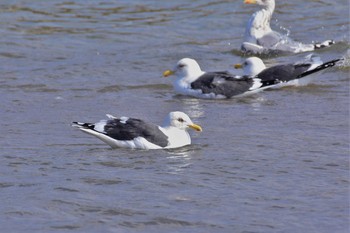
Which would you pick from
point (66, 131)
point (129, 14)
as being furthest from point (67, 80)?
point (129, 14)

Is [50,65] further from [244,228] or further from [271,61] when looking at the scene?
[244,228]

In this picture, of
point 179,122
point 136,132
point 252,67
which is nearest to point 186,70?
point 252,67

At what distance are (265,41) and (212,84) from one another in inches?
140

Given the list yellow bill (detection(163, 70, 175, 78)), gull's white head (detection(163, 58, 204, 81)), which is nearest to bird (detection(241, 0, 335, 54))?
gull's white head (detection(163, 58, 204, 81))

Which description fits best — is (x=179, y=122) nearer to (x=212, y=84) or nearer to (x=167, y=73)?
(x=212, y=84)

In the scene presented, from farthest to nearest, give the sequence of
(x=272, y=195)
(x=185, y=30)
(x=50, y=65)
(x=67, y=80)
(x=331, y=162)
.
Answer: (x=185, y=30), (x=50, y=65), (x=67, y=80), (x=331, y=162), (x=272, y=195)

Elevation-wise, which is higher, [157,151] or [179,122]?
[179,122]

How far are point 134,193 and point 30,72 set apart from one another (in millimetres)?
6538

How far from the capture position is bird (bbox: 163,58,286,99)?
12.3 m

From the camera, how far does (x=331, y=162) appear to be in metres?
8.38

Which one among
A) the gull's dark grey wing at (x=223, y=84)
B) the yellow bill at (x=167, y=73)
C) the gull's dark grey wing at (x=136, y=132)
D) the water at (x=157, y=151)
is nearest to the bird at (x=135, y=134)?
the gull's dark grey wing at (x=136, y=132)

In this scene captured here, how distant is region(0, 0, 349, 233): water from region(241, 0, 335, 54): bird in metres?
0.17

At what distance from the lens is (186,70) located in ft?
41.8

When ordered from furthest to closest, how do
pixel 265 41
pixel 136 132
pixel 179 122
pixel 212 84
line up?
pixel 265 41, pixel 212 84, pixel 179 122, pixel 136 132
